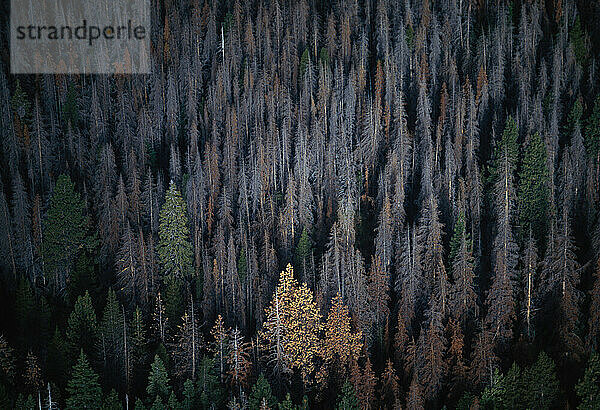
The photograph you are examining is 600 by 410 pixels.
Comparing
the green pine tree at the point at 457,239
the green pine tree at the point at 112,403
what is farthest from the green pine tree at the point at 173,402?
the green pine tree at the point at 457,239

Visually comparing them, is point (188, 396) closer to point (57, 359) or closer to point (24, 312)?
point (57, 359)

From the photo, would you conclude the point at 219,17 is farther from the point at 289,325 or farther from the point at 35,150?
the point at 289,325

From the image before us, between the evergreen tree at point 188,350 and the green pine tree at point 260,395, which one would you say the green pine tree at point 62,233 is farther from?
the green pine tree at point 260,395

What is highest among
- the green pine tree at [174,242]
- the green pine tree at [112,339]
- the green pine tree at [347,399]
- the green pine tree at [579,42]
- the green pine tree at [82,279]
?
the green pine tree at [579,42]

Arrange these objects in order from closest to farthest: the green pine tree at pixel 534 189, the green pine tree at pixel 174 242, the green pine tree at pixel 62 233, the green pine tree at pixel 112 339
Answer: the green pine tree at pixel 112 339, the green pine tree at pixel 174 242, the green pine tree at pixel 62 233, the green pine tree at pixel 534 189

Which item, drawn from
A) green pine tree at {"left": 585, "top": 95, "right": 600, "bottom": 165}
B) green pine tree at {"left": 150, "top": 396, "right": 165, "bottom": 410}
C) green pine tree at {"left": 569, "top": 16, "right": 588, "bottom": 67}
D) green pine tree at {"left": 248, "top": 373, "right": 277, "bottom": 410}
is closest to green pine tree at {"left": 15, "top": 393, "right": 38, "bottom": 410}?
green pine tree at {"left": 150, "top": 396, "right": 165, "bottom": 410}

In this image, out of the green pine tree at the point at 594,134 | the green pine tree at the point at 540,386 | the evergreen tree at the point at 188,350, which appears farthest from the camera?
the green pine tree at the point at 594,134
